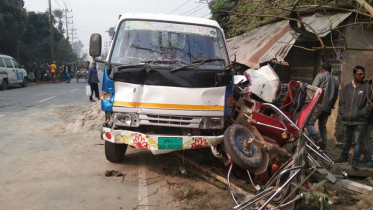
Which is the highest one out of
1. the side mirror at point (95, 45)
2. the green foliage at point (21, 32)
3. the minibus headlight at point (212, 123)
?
the green foliage at point (21, 32)

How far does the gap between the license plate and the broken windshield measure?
1.10m

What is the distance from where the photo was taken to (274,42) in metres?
7.95

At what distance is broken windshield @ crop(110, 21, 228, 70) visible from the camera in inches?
179

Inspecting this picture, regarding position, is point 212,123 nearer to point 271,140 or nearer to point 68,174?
point 271,140

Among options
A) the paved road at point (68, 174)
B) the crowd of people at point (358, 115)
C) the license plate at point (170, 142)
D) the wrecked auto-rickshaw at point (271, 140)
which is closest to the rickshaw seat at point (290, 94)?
the wrecked auto-rickshaw at point (271, 140)

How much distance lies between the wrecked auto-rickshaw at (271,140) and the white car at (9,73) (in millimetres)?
14510

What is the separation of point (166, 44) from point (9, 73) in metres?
14.6

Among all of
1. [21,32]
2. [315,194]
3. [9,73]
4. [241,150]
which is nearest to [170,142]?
[241,150]

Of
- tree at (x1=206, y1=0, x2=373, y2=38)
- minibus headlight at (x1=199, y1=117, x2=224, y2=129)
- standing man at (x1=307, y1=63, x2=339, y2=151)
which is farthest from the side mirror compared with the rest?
standing man at (x1=307, y1=63, x2=339, y2=151)

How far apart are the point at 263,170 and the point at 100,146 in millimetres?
3357

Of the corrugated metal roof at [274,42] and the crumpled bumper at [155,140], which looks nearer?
the crumpled bumper at [155,140]

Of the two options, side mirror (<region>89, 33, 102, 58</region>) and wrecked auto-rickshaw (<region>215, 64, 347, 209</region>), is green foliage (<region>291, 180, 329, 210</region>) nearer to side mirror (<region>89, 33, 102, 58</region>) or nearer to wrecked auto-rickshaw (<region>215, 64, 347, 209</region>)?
wrecked auto-rickshaw (<region>215, 64, 347, 209</region>)

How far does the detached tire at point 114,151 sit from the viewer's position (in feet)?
15.2

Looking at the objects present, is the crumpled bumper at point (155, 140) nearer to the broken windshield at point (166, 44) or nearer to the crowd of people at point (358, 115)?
the broken windshield at point (166, 44)
